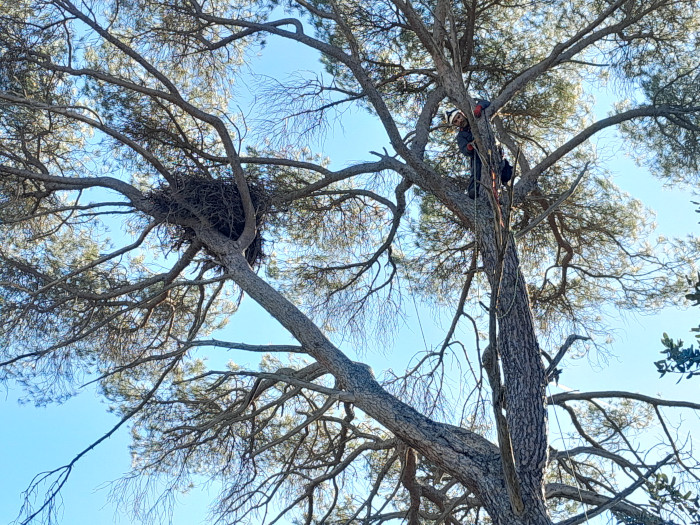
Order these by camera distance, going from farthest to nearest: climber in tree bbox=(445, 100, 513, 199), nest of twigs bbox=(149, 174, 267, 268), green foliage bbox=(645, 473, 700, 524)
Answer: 1. nest of twigs bbox=(149, 174, 267, 268)
2. climber in tree bbox=(445, 100, 513, 199)
3. green foliage bbox=(645, 473, 700, 524)

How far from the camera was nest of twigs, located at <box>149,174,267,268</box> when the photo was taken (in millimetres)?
5234

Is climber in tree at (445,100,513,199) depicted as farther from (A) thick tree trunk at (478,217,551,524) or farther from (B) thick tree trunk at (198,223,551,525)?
(B) thick tree trunk at (198,223,551,525)

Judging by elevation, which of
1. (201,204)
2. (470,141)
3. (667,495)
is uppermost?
(470,141)

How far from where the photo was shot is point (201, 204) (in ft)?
17.3

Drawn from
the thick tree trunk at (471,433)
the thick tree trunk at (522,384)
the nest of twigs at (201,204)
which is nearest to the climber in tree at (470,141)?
the thick tree trunk at (522,384)

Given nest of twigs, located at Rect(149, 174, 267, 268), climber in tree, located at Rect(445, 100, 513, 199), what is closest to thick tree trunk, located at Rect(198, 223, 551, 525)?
climber in tree, located at Rect(445, 100, 513, 199)

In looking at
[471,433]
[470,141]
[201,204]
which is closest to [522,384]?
[471,433]

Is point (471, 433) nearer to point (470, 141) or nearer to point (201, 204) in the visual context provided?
point (470, 141)

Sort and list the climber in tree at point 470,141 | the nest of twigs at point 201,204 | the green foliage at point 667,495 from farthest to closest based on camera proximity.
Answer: the nest of twigs at point 201,204 → the climber in tree at point 470,141 → the green foliage at point 667,495

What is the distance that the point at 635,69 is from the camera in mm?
5957

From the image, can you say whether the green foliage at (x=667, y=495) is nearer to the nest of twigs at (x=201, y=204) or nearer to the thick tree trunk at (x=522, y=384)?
the thick tree trunk at (x=522, y=384)

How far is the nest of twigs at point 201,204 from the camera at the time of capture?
5234 millimetres

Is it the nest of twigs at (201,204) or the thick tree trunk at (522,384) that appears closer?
the thick tree trunk at (522,384)

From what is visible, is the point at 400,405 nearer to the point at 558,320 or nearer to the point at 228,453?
the point at 228,453
